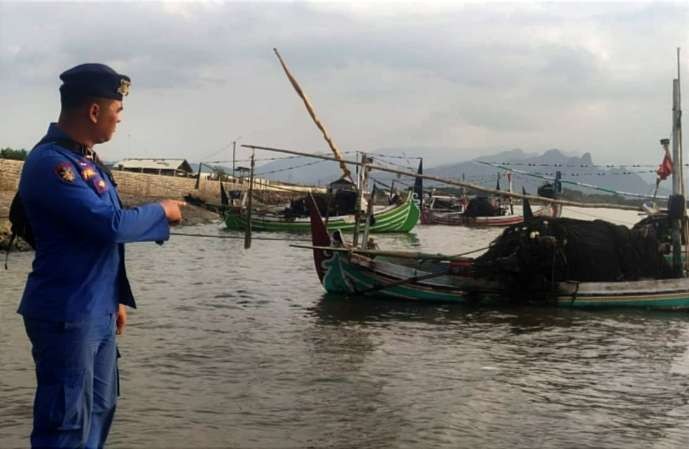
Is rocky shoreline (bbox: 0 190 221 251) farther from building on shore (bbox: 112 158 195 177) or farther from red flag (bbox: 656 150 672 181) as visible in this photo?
building on shore (bbox: 112 158 195 177)

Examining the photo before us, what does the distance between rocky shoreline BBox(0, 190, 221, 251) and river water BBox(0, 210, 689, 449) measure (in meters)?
4.24

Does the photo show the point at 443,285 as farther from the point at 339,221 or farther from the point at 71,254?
the point at 339,221

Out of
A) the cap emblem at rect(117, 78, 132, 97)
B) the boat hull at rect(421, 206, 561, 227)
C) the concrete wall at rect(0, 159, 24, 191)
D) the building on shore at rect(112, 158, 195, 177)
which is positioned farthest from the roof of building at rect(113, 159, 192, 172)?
the cap emblem at rect(117, 78, 132, 97)

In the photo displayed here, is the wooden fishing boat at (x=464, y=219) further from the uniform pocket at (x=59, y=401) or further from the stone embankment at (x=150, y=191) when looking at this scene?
the uniform pocket at (x=59, y=401)

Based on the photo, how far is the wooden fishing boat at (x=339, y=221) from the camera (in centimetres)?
3572

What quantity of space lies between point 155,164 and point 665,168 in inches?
2424

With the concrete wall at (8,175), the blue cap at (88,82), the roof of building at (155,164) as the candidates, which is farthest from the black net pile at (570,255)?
the roof of building at (155,164)

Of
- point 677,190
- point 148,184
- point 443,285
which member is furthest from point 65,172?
point 148,184

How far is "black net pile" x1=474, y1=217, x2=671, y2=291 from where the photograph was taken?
46.4 ft

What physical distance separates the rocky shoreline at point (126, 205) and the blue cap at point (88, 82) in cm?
1158

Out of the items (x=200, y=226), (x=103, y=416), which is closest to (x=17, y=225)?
(x=103, y=416)

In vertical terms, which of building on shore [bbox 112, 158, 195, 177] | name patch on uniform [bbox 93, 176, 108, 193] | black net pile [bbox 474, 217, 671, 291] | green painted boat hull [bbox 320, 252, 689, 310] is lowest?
green painted boat hull [bbox 320, 252, 689, 310]

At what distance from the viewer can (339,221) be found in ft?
116

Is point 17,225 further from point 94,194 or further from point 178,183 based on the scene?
point 178,183
